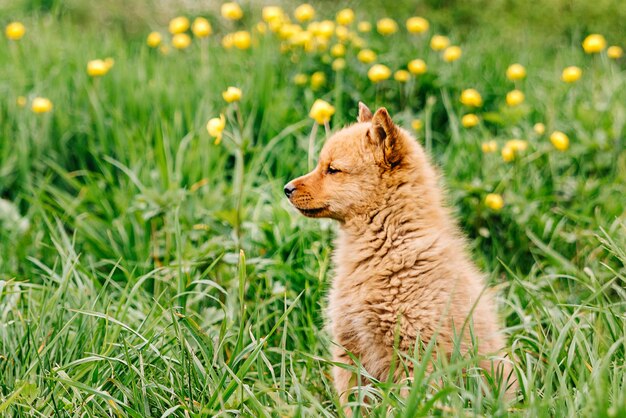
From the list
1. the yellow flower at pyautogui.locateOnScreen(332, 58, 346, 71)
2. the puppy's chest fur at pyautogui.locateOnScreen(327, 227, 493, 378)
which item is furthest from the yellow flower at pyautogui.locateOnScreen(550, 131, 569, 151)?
the puppy's chest fur at pyautogui.locateOnScreen(327, 227, 493, 378)

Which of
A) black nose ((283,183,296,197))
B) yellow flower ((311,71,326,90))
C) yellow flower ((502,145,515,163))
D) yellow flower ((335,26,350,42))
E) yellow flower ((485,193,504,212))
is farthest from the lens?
yellow flower ((335,26,350,42))

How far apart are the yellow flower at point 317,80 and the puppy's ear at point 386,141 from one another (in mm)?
1965

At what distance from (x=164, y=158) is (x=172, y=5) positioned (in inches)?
171

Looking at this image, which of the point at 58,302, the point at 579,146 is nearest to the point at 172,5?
the point at 579,146

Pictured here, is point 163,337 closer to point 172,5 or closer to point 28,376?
point 28,376

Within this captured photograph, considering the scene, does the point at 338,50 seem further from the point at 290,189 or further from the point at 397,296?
the point at 397,296

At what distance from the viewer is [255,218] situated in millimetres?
3668

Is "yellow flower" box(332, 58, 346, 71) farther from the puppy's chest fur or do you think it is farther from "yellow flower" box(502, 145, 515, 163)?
the puppy's chest fur

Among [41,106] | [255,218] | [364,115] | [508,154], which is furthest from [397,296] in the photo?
[41,106]

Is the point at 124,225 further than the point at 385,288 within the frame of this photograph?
Yes

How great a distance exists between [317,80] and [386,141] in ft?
6.68

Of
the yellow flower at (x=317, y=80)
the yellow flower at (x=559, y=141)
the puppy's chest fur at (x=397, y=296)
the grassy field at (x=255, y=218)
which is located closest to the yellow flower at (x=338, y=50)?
the grassy field at (x=255, y=218)

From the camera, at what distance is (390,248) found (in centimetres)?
280

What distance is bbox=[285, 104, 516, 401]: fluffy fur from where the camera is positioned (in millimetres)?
2623
